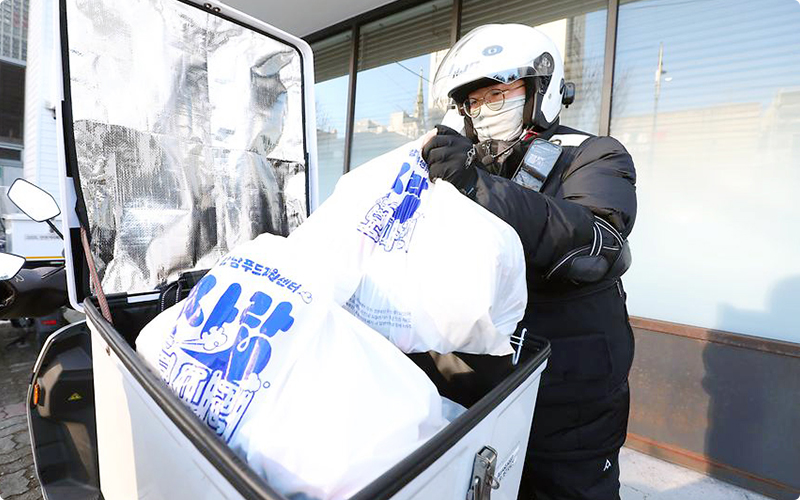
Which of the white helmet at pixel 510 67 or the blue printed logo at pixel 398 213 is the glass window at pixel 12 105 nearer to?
the white helmet at pixel 510 67

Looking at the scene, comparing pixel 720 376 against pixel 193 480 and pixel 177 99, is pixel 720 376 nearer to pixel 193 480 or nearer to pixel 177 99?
pixel 193 480

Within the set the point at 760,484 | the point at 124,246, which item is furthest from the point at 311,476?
the point at 760,484

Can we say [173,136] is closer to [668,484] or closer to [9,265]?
[9,265]

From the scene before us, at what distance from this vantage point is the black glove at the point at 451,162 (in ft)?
2.91

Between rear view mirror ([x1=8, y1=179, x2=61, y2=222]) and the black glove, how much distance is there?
48.5 inches

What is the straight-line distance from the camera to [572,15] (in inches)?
112

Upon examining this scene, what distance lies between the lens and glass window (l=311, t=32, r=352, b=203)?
4410 mm

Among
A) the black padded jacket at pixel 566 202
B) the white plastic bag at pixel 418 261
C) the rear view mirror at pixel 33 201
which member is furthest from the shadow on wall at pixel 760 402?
the rear view mirror at pixel 33 201

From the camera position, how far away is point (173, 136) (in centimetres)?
126

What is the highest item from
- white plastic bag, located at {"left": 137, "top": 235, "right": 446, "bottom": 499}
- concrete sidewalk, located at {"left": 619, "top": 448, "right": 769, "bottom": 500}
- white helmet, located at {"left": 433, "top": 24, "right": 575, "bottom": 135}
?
white helmet, located at {"left": 433, "top": 24, "right": 575, "bottom": 135}

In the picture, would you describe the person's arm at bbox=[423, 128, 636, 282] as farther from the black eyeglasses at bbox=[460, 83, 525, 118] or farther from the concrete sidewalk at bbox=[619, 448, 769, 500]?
the concrete sidewalk at bbox=[619, 448, 769, 500]

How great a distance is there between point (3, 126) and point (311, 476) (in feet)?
26.9

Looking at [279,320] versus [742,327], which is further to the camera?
[742,327]

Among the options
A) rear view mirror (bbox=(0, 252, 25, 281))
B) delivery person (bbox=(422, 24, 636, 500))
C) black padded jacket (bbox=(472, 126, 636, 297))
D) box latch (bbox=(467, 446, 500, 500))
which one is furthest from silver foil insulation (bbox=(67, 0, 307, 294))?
box latch (bbox=(467, 446, 500, 500))
